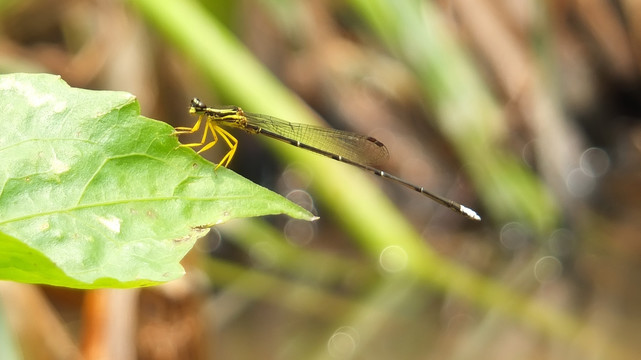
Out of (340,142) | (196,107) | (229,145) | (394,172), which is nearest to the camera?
(229,145)

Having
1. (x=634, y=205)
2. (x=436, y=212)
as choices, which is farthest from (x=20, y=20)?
(x=634, y=205)

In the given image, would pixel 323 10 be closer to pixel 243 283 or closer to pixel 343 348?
pixel 243 283

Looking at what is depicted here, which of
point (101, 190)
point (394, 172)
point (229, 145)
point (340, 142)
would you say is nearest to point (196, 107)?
point (229, 145)

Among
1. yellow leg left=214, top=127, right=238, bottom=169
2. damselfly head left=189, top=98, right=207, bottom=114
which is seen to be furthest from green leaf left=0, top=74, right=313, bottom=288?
damselfly head left=189, top=98, right=207, bottom=114

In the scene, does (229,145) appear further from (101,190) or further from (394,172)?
(394,172)

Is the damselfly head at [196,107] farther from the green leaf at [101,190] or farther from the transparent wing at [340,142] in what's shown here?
the green leaf at [101,190]
